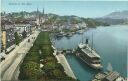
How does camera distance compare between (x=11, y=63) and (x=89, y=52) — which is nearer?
(x=11, y=63)

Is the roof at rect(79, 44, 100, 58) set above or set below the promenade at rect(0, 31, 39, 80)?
below

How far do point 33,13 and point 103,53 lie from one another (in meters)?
22.7

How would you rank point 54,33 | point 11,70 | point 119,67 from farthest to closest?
1. point 54,33
2. point 119,67
3. point 11,70

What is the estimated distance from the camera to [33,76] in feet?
24.6

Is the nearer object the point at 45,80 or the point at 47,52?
the point at 45,80

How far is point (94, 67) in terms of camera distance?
34.5 feet

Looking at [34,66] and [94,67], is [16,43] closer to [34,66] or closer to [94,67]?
[94,67]

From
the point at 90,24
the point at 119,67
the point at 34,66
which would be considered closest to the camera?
the point at 34,66

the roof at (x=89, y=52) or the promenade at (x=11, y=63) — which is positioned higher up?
the promenade at (x=11, y=63)

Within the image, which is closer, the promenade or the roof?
the promenade

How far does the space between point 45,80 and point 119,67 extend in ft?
12.7

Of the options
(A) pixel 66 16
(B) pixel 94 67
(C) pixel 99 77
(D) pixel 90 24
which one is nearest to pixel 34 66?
(C) pixel 99 77

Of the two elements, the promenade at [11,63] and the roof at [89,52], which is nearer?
the promenade at [11,63]

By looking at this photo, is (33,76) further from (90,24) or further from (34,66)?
(90,24)
